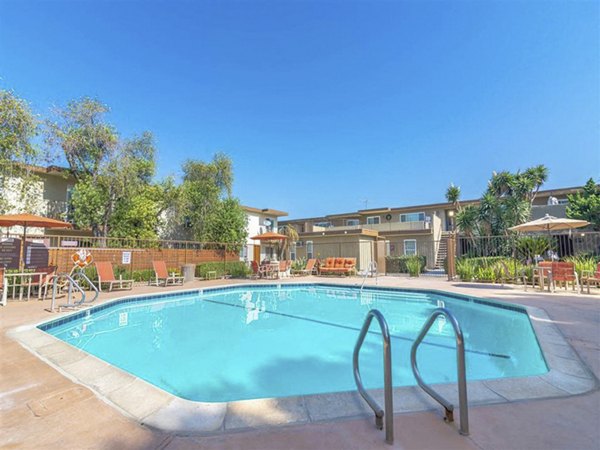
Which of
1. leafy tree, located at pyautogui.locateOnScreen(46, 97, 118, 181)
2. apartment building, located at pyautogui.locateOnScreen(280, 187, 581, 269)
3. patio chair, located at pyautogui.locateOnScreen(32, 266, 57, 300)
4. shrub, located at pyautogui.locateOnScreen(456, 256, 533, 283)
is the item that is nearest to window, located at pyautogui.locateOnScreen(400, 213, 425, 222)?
apartment building, located at pyautogui.locateOnScreen(280, 187, 581, 269)

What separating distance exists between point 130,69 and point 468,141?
19.7m

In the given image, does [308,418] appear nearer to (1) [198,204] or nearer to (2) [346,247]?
(1) [198,204]

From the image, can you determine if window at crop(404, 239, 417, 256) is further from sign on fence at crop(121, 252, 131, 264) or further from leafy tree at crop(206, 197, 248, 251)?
sign on fence at crop(121, 252, 131, 264)

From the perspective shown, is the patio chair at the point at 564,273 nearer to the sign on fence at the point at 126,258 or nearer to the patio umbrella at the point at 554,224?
the patio umbrella at the point at 554,224

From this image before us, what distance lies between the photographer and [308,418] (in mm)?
2617

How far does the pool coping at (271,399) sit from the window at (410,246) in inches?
862

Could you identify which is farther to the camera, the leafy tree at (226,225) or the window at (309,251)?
the window at (309,251)

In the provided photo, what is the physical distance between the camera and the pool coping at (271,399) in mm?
2586

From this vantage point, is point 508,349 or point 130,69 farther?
point 130,69

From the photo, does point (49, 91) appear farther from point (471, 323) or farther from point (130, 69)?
point (471, 323)

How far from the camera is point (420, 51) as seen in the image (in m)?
12.3

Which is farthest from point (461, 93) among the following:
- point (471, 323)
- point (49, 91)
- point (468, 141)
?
point (49, 91)

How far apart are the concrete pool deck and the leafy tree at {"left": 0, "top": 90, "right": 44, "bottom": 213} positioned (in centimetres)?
1236

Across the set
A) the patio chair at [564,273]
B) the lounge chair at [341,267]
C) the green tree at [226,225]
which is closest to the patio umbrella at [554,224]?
the patio chair at [564,273]
